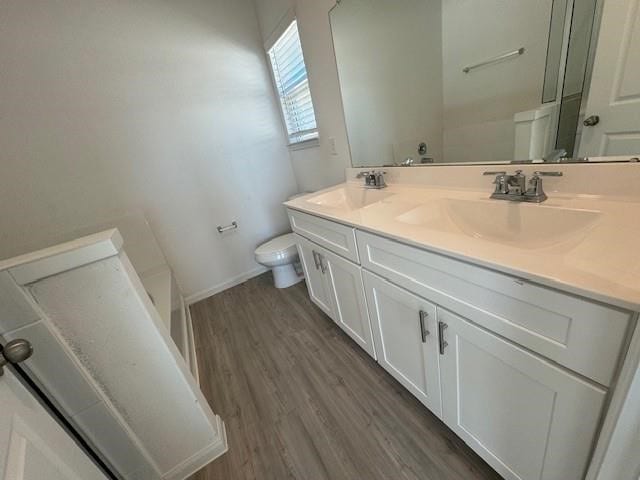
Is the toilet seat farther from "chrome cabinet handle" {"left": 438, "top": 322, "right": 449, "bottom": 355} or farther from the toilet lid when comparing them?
"chrome cabinet handle" {"left": 438, "top": 322, "right": 449, "bottom": 355}

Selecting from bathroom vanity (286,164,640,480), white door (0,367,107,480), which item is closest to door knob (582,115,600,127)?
bathroom vanity (286,164,640,480)

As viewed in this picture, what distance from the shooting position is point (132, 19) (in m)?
1.76

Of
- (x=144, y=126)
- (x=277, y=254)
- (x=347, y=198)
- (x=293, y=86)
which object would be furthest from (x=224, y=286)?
(x=293, y=86)

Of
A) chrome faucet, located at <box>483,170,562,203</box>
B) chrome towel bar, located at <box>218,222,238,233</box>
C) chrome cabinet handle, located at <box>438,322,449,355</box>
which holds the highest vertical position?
chrome faucet, located at <box>483,170,562,203</box>

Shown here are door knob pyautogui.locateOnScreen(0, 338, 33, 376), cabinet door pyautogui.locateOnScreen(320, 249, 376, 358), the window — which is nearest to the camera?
door knob pyautogui.locateOnScreen(0, 338, 33, 376)

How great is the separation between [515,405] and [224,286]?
2345 millimetres

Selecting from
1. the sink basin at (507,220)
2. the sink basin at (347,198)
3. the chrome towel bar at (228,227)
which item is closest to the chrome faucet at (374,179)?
the sink basin at (347,198)

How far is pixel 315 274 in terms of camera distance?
1623 millimetres

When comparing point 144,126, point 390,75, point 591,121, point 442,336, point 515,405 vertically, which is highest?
point 144,126

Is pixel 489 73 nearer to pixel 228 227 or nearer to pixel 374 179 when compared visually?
pixel 374 179

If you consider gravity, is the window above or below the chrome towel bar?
above

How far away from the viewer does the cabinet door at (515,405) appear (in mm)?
537

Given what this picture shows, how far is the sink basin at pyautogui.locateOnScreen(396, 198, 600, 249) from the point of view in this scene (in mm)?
710

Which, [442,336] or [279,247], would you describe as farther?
[279,247]
